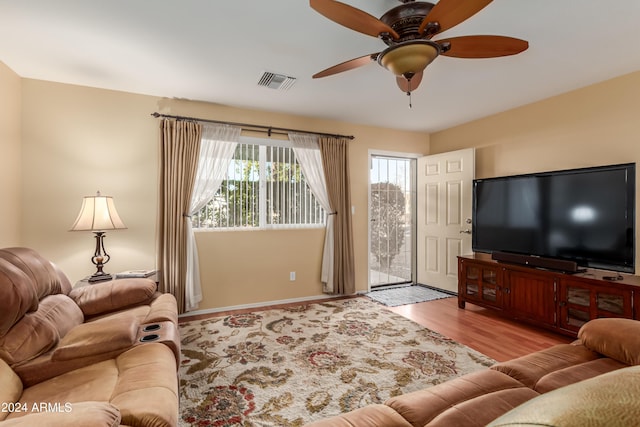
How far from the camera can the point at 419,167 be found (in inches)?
196

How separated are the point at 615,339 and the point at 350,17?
2.07 m

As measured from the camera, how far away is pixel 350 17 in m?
1.52

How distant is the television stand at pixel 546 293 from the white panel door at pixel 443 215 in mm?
614

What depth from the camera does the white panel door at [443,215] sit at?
14.0ft

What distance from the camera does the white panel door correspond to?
168 inches

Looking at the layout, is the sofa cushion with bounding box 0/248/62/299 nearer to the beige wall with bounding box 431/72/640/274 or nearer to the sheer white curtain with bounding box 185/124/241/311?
the sheer white curtain with bounding box 185/124/241/311

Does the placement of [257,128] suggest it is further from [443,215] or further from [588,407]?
[588,407]

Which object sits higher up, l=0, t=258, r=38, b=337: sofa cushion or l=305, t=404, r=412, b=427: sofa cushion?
l=0, t=258, r=38, b=337: sofa cushion

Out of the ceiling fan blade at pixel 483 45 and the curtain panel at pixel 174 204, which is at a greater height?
the ceiling fan blade at pixel 483 45

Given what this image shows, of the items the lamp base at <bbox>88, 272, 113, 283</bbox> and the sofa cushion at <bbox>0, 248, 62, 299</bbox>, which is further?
the lamp base at <bbox>88, 272, 113, 283</bbox>

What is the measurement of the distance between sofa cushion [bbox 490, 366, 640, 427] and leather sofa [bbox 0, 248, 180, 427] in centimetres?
103

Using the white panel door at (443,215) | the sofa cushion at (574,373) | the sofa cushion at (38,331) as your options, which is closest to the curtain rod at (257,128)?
the white panel door at (443,215)

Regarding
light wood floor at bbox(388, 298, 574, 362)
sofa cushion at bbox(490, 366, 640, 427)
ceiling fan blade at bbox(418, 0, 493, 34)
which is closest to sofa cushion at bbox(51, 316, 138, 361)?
sofa cushion at bbox(490, 366, 640, 427)

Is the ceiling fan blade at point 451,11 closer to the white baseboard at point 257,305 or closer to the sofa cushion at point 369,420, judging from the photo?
the sofa cushion at point 369,420
